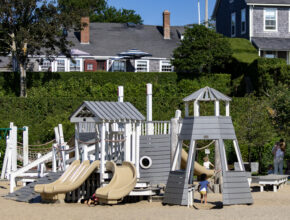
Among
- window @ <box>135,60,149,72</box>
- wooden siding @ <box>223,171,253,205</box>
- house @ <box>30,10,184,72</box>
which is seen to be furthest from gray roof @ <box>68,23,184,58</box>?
wooden siding @ <box>223,171,253,205</box>

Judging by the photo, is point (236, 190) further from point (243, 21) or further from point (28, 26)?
point (243, 21)

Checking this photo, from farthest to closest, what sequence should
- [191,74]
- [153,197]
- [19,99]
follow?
[191,74] → [19,99] → [153,197]

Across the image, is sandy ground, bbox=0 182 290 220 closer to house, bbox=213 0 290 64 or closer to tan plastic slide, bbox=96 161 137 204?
tan plastic slide, bbox=96 161 137 204

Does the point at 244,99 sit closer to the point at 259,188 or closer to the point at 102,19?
the point at 259,188

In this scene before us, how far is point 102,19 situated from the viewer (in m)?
75.8

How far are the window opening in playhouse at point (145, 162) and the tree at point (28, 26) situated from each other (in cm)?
1804

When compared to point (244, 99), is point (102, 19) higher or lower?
higher

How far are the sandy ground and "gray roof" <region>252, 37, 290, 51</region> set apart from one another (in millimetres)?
27887

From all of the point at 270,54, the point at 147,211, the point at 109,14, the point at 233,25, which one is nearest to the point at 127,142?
the point at 147,211

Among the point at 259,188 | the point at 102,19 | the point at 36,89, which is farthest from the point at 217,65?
the point at 102,19

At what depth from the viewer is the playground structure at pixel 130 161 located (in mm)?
16875

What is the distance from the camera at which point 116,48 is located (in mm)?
49875

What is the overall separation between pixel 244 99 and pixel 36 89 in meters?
13.0

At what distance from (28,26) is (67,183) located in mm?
22218
